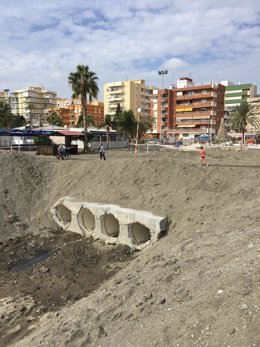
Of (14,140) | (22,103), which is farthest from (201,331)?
(22,103)

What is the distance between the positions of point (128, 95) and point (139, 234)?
120m

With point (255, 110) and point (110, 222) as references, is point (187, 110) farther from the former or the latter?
point (110, 222)

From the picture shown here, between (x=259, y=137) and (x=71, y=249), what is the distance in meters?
83.1

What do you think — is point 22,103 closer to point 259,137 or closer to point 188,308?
point 259,137

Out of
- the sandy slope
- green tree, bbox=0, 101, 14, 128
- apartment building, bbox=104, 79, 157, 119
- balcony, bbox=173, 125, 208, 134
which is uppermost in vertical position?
apartment building, bbox=104, 79, 157, 119

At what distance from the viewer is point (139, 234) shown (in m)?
19.5

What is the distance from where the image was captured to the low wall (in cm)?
1764

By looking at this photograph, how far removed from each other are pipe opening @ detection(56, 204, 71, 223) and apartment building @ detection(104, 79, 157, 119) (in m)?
111

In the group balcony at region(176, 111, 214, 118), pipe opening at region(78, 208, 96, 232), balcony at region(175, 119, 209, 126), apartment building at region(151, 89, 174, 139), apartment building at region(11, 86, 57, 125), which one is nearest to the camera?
pipe opening at region(78, 208, 96, 232)

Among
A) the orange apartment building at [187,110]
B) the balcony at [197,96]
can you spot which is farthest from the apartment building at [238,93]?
the balcony at [197,96]

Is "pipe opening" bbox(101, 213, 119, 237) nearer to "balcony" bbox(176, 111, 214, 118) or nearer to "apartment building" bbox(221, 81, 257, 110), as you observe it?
"balcony" bbox(176, 111, 214, 118)

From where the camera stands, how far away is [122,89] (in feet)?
447

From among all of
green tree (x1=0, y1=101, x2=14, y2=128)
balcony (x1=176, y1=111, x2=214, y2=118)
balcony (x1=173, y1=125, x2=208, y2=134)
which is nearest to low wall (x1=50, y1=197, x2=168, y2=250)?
green tree (x1=0, y1=101, x2=14, y2=128)

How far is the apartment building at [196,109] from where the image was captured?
105 m
